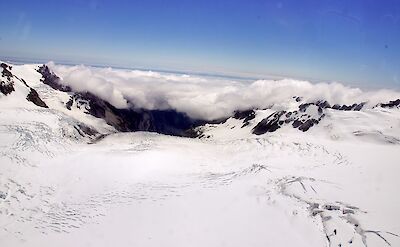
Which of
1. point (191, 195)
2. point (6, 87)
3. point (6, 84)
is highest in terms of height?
point (6, 84)

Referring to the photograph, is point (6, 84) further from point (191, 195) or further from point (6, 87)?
point (191, 195)

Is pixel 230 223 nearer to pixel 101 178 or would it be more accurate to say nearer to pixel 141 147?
pixel 101 178

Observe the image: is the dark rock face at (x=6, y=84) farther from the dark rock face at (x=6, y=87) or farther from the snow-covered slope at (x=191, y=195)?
the snow-covered slope at (x=191, y=195)

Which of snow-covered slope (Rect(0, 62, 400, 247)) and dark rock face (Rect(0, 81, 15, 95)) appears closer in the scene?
snow-covered slope (Rect(0, 62, 400, 247))

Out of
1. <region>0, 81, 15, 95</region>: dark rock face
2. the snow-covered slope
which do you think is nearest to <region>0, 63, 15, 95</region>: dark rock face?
<region>0, 81, 15, 95</region>: dark rock face

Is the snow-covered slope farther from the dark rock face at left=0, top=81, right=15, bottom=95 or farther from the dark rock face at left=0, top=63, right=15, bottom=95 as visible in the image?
the dark rock face at left=0, top=63, right=15, bottom=95

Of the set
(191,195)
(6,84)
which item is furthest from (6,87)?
(191,195)

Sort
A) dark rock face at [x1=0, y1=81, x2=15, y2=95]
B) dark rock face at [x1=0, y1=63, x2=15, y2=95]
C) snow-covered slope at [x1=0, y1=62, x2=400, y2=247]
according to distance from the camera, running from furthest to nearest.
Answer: dark rock face at [x1=0, y1=63, x2=15, y2=95]
dark rock face at [x1=0, y1=81, x2=15, y2=95]
snow-covered slope at [x1=0, y1=62, x2=400, y2=247]

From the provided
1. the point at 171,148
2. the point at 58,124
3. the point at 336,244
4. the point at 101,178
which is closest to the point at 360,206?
the point at 336,244
